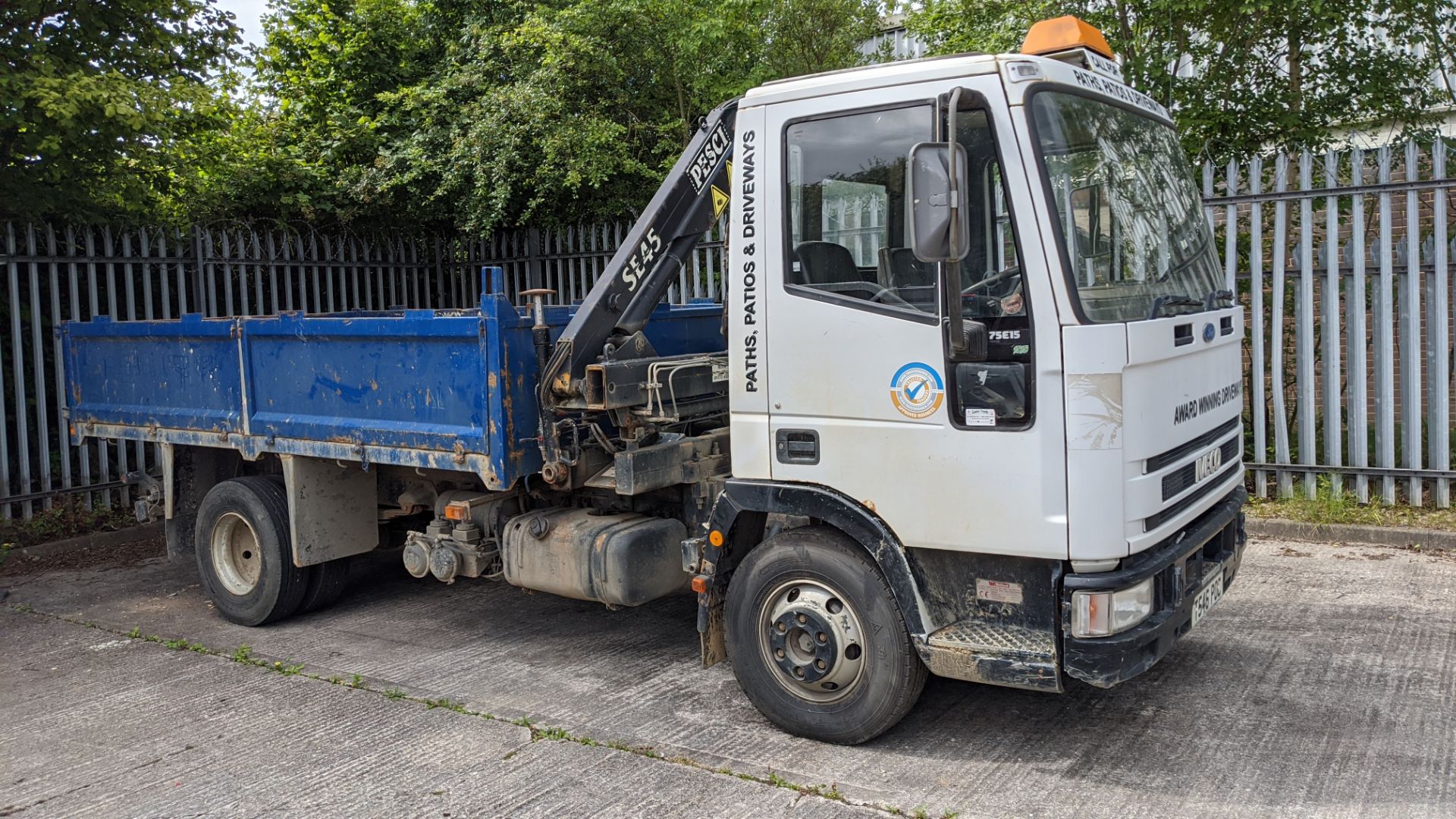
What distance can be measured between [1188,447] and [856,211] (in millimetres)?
1567

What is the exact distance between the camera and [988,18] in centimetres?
995

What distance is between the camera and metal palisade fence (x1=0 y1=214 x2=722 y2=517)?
8.98 metres

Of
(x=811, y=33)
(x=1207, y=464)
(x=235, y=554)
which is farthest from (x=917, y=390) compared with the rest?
(x=811, y=33)

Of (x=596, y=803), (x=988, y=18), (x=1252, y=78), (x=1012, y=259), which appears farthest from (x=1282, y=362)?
(x=596, y=803)

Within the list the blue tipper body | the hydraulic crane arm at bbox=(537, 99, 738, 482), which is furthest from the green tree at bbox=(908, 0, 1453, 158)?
the hydraulic crane arm at bbox=(537, 99, 738, 482)

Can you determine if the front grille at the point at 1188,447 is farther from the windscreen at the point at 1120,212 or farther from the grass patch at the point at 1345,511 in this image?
the grass patch at the point at 1345,511

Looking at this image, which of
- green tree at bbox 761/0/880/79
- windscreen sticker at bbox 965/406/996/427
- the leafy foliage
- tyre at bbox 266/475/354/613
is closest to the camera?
windscreen sticker at bbox 965/406/996/427

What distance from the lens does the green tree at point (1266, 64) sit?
8992 millimetres

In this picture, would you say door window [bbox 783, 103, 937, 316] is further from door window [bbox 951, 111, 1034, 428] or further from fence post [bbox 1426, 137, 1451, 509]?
fence post [bbox 1426, 137, 1451, 509]

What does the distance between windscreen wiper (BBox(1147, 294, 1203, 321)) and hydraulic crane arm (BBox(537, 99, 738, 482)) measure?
2052mm

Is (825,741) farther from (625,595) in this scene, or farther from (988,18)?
(988,18)

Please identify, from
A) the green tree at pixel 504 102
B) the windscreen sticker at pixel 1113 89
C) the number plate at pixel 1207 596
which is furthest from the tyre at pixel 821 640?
the green tree at pixel 504 102

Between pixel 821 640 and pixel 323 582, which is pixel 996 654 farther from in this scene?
pixel 323 582

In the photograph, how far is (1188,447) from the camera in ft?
14.6
